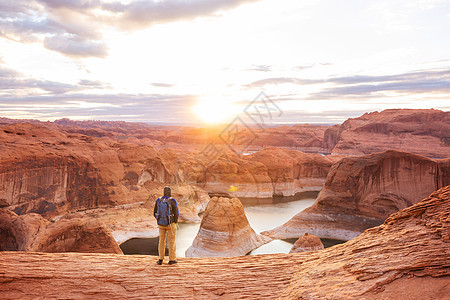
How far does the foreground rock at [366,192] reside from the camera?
24.1 m

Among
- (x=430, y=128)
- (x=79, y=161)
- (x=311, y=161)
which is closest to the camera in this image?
(x=79, y=161)

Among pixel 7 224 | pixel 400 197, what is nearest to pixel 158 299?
pixel 7 224

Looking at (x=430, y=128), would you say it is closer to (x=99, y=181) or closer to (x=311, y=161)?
(x=311, y=161)

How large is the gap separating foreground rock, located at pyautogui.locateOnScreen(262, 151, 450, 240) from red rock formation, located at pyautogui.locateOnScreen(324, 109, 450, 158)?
49.3 m

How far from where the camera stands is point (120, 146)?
36562mm

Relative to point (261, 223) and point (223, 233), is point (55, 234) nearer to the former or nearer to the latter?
point (223, 233)

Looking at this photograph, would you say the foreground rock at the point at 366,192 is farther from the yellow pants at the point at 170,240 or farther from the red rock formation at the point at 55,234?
the yellow pants at the point at 170,240

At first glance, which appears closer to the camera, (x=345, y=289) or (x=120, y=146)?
(x=345, y=289)

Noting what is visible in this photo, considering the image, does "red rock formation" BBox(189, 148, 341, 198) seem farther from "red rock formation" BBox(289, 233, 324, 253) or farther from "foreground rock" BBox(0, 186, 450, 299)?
"foreground rock" BBox(0, 186, 450, 299)

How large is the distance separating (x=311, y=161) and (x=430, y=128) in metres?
41.1

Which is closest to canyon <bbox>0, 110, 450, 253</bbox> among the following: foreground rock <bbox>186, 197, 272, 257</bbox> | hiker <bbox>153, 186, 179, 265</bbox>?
foreground rock <bbox>186, 197, 272, 257</bbox>

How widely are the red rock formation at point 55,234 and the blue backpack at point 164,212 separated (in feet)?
23.6

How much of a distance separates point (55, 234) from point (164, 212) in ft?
26.1

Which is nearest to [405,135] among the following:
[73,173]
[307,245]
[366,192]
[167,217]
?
[366,192]
